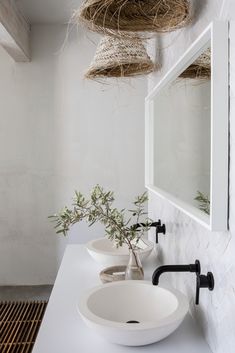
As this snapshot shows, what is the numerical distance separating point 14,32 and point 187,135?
1.79m

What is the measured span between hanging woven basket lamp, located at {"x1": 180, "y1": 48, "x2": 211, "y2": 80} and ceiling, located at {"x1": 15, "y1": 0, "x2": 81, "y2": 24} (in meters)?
1.62

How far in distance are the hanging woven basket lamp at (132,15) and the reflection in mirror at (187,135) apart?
19cm

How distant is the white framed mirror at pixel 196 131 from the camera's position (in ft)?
2.88

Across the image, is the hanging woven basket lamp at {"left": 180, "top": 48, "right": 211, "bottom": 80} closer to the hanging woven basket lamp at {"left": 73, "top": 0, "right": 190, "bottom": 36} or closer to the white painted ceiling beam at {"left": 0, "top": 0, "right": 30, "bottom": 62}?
the hanging woven basket lamp at {"left": 73, "top": 0, "right": 190, "bottom": 36}

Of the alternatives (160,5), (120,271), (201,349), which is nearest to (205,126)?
(160,5)

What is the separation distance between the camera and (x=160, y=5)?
127 centimetres

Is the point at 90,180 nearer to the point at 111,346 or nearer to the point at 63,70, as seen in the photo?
the point at 63,70

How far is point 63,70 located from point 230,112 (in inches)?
95.3

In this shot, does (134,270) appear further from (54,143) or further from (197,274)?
(54,143)

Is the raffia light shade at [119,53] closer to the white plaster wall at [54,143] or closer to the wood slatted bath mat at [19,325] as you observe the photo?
the white plaster wall at [54,143]

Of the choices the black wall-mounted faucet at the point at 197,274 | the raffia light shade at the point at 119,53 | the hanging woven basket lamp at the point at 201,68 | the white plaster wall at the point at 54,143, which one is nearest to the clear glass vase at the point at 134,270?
the black wall-mounted faucet at the point at 197,274

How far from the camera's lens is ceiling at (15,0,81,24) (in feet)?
8.49

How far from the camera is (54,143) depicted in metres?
3.07

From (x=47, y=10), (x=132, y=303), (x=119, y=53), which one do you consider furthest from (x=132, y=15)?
(x=47, y=10)
